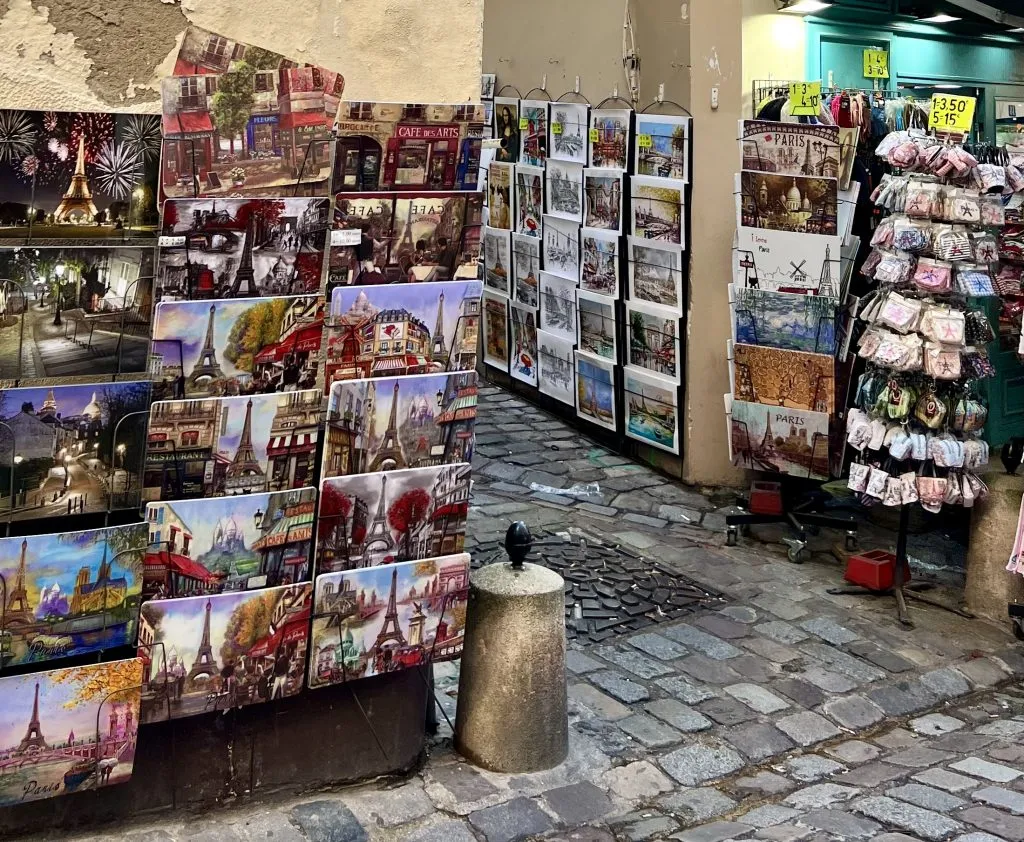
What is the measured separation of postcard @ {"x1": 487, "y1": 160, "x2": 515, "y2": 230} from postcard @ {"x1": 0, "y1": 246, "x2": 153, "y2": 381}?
683 cm

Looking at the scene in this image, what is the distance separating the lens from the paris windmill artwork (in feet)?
10.9

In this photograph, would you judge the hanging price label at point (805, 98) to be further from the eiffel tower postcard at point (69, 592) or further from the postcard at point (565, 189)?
the eiffel tower postcard at point (69, 592)

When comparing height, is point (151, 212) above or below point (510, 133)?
below

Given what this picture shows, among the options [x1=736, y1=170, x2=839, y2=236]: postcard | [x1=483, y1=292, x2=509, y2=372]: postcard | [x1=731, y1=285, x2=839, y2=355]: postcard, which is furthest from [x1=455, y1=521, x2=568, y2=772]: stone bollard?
[x1=483, y1=292, x2=509, y2=372]: postcard

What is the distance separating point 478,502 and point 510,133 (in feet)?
12.0

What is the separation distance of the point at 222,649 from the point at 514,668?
3.71ft

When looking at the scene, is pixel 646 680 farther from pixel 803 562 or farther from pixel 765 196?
pixel 765 196

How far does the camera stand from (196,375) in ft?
12.0

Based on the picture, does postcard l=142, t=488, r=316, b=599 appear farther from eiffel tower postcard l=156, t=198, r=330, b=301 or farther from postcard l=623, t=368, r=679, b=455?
postcard l=623, t=368, r=679, b=455

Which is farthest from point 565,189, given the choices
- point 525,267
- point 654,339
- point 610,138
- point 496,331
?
point 496,331

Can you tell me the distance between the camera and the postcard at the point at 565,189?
9164mm

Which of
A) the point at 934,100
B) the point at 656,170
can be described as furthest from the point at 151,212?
the point at 656,170

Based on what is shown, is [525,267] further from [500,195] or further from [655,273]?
[655,273]

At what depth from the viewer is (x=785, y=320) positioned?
723 centimetres
